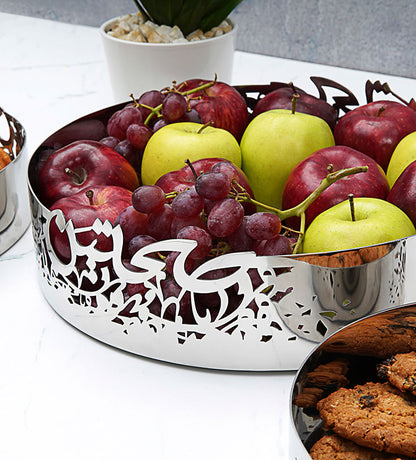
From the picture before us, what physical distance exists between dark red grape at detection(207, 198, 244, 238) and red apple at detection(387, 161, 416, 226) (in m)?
0.16

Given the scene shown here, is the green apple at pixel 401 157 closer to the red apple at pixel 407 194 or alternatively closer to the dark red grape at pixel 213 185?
the red apple at pixel 407 194

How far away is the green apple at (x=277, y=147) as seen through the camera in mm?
665

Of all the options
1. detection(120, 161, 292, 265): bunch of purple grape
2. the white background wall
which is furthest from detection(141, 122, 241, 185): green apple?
the white background wall

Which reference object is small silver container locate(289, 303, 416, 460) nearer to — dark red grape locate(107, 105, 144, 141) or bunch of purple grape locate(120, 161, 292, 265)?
bunch of purple grape locate(120, 161, 292, 265)

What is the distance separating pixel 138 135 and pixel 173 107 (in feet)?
0.17

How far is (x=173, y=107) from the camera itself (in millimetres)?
688

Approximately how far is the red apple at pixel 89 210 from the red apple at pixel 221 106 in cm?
17

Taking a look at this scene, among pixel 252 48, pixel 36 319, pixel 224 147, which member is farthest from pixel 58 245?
pixel 252 48

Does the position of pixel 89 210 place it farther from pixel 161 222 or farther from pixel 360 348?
pixel 360 348

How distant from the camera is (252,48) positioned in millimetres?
1351

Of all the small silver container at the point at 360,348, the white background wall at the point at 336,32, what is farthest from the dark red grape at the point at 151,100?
the white background wall at the point at 336,32

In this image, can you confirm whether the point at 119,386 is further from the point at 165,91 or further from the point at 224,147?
the point at 165,91

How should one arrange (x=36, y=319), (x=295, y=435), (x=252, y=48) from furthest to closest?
(x=252, y=48), (x=36, y=319), (x=295, y=435)

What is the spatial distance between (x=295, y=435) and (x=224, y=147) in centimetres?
36
